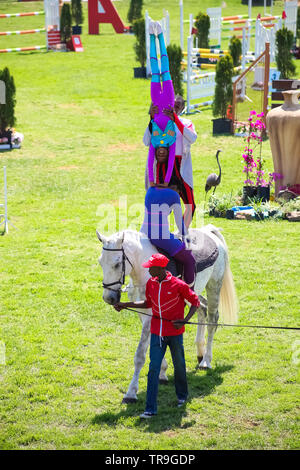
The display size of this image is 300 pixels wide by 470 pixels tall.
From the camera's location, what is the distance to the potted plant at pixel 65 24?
104 feet

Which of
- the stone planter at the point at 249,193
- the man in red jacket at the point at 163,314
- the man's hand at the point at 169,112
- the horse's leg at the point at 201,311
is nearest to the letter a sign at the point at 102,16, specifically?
the stone planter at the point at 249,193

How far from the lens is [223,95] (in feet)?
69.3

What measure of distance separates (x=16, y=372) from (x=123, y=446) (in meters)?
2.23

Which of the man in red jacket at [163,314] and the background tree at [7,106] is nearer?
the man in red jacket at [163,314]

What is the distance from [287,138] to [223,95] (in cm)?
711

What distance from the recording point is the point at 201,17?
3138cm

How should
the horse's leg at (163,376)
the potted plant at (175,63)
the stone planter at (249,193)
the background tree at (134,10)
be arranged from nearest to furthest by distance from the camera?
the horse's leg at (163,376) < the stone planter at (249,193) < the potted plant at (175,63) < the background tree at (134,10)

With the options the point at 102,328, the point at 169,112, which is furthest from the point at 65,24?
the point at 169,112

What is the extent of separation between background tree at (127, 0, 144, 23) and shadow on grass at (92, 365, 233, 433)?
34.3 meters

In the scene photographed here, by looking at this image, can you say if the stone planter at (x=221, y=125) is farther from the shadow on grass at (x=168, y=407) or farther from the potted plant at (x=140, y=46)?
the shadow on grass at (x=168, y=407)

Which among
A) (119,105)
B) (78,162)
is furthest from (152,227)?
(119,105)

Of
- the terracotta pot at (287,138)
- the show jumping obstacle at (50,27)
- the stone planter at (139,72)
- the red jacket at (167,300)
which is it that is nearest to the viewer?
the red jacket at (167,300)

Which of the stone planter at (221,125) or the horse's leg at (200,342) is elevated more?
the stone planter at (221,125)

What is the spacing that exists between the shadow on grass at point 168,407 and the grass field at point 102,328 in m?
0.02
